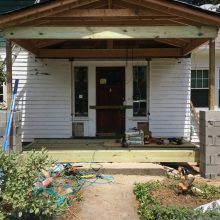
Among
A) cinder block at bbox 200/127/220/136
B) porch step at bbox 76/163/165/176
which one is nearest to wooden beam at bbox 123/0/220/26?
cinder block at bbox 200/127/220/136

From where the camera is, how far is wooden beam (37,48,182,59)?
422 inches

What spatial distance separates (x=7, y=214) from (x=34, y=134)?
713 cm

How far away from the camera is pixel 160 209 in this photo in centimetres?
502

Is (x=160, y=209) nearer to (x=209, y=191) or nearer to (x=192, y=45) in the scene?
(x=209, y=191)

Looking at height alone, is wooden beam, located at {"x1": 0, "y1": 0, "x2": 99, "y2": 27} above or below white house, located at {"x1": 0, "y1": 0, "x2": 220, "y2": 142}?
above

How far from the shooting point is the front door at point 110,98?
445 inches

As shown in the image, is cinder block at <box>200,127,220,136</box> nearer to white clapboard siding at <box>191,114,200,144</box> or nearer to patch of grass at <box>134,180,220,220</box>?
patch of grass at <box>134,180,220,220</box>

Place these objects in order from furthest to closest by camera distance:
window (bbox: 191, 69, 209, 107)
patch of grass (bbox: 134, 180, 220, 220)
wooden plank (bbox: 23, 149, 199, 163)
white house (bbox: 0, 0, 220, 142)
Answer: window (bbox: 191, 69, 209, 107) → white house (bbox: 0, 0, 220, 142) → wooden plank (bbox: 23, 149, 199, 163) → patch of grass (bbox: 134, 180, 220, 220)

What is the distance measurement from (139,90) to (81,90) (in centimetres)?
178

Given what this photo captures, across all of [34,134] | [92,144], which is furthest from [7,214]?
[34,134]

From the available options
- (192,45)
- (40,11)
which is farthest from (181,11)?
(40,11)

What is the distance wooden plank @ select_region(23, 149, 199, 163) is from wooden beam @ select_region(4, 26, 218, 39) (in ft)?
8.17

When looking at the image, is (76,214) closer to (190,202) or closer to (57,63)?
(190,202)

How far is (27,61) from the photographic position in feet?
36.7
